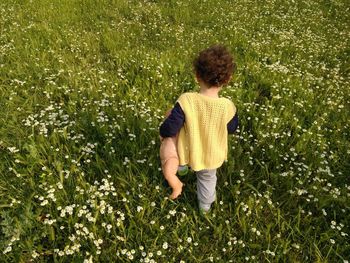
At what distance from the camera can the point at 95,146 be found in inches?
217

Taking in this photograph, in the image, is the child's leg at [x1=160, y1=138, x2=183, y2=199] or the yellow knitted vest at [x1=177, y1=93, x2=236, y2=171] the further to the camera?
the child's leg at [x1=160, y1=138, x2=183, y2=199]

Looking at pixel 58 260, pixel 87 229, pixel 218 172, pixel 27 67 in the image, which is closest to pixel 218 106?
pixel 218 172

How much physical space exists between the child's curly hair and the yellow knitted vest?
22 cm

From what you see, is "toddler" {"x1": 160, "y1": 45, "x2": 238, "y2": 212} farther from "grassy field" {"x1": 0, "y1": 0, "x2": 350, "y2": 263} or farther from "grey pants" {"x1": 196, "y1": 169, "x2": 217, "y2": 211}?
"grassy field" {"x1": 0, "y1": 0, "x2": 350, "y2": 263}

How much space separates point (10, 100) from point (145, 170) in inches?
116

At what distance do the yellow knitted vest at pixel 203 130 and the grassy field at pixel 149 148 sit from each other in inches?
32.0

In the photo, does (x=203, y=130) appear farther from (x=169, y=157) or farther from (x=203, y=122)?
(x=169, y=157)

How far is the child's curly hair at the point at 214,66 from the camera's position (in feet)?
12.1

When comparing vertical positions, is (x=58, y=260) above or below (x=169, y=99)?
below

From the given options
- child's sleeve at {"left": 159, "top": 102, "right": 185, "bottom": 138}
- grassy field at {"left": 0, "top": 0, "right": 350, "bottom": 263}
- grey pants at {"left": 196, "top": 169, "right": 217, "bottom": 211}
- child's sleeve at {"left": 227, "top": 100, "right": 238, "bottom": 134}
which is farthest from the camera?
grey pants at {"left": 196, "top": 169, "right": 217, "bottom": 211}

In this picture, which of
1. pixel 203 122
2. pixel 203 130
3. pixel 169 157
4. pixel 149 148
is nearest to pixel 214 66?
pixel 203 122

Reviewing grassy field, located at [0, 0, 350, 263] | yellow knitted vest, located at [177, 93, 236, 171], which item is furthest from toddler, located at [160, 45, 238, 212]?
grassy field, located at [0, 0, 350, 263]

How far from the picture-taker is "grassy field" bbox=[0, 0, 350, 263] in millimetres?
4320

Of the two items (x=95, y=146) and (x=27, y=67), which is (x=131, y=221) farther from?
(x=27, y=67)
